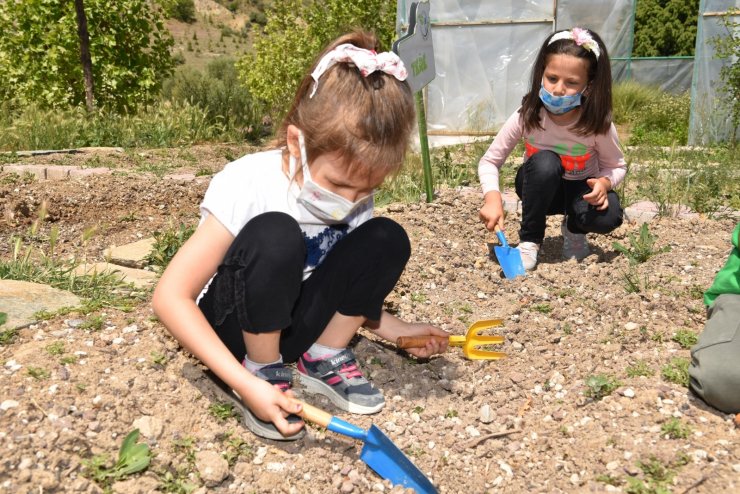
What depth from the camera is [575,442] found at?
183cm

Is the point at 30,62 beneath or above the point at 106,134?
above

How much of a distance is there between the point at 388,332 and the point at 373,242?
0.37 metres

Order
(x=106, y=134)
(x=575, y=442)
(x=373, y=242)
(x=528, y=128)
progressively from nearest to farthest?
1. (x=575, y=442)
2. (x=373, y=242)
3. (x=528, y=128)
4. (x=106, y=134)

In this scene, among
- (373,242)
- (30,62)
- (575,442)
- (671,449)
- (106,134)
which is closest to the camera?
(671,449)

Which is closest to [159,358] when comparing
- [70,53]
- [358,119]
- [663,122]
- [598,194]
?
[358,119]

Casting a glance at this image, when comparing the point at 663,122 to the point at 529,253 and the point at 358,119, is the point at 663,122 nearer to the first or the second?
the point at 529,253

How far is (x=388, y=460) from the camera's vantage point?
1.71 m

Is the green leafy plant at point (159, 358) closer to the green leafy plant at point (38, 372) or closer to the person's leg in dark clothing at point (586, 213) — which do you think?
the green leafy plant at point (38, 372)

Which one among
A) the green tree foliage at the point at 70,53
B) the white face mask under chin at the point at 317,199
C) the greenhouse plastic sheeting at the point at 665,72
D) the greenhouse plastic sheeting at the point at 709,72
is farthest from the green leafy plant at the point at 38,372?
the greenhouse plastic sheeting at the point at 665,72

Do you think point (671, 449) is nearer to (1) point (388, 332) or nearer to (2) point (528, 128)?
(1) point (388, 332)

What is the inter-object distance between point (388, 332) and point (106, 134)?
4.89 metres

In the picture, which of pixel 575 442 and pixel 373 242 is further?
pixel 373 242

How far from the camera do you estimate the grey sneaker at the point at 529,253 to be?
3.12 m

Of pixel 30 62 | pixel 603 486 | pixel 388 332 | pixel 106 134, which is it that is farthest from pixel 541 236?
pixel 30 62
